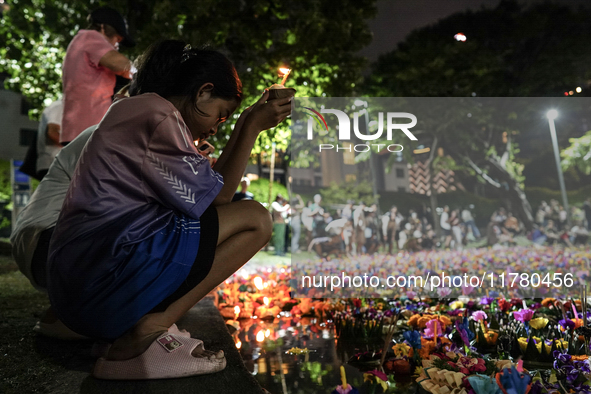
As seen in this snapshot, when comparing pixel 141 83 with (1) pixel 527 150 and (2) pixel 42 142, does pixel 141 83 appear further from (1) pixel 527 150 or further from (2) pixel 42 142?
(1) pixel 527 150

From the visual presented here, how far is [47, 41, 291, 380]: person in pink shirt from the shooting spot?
1.63 meters

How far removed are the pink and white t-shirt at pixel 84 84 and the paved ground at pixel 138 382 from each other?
148 cm

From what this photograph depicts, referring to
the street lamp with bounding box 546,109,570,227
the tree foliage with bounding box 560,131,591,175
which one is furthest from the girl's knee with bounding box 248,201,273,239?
the tree foliage with bounding box 560,131,591,175

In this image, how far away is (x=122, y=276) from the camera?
1627mm

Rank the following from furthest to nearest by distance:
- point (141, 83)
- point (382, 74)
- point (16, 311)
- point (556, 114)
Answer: point (382, 74) < point (556, 114) < point (16, 311) < point (141, 83)

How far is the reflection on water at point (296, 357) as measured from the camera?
196 cm

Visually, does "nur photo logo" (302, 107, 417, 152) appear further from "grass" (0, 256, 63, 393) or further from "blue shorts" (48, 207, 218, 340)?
"blue shorts" (48, 207, 218, 340)

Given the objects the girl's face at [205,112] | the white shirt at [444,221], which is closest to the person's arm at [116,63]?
the girl's face at [205,112]

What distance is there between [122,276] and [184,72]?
2.56ft

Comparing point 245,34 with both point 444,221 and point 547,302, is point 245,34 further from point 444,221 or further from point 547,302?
point 547,302

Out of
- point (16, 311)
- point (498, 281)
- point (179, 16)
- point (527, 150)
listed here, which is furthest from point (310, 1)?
point (16, 311)

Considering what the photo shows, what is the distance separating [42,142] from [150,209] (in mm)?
2262

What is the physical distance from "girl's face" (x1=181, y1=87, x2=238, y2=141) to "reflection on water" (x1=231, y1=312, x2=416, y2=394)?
3.39 feet

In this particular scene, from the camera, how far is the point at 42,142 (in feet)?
11.5
